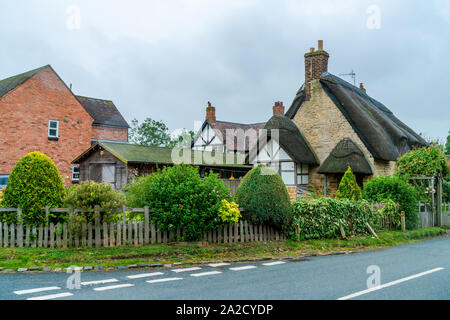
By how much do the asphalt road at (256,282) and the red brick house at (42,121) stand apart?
22.2 metres

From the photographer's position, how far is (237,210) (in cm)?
1184

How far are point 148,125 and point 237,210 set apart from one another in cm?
5888

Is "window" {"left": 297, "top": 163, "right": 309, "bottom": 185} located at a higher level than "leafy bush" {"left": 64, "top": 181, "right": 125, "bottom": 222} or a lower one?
higher

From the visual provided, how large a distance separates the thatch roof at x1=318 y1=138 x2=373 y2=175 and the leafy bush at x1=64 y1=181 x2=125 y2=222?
16.3 metres

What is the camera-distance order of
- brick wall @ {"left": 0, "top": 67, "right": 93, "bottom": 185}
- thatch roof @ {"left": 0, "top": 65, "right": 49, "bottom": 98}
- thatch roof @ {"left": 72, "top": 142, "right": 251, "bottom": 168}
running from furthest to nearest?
thatch roof @ {"left": 0, "top": 65, "right": 49, "bottom": 98} < brick wall @ {"left": 0, "top": 67, "right": 93, "bottom": 185} < thatch roof @ {"left": 72, "top": 142, "right": 251, "bottom": 168}

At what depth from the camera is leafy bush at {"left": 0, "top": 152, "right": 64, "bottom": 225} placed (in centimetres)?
1050

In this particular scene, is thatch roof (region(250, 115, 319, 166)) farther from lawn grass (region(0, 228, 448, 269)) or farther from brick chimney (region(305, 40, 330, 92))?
lawn grass (region(0, 228, 448, 269))

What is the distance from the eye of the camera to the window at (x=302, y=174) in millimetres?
25828

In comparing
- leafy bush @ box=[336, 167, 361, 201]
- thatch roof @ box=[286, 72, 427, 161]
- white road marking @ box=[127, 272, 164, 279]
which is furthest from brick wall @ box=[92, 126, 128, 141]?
white road marking @ box=[127, 272, 164, 279]

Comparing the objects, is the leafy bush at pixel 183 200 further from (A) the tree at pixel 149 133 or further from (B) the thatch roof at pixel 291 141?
(A) the tree at pixel 149 133

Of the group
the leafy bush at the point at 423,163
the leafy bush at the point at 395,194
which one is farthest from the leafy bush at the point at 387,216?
the leafy bush at the point at 423,163

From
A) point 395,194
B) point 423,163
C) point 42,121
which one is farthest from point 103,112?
point 423,163
